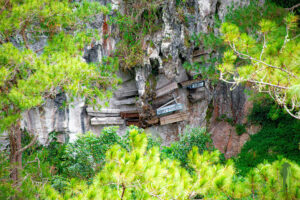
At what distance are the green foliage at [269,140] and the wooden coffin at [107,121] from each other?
19.6 feet

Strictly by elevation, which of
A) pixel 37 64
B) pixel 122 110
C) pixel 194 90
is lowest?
pixel 37 64

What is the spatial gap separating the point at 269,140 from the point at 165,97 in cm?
520

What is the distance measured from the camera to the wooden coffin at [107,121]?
447 inches

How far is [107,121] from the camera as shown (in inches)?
458

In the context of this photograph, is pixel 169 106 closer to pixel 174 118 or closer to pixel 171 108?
pixel 171 108

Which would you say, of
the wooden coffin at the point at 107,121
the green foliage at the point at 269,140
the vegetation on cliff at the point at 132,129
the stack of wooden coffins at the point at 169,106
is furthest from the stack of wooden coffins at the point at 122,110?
the green foliage at the point at 269,140

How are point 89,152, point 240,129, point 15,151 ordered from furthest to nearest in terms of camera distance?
point 240,129, point 89,152, point 15,151

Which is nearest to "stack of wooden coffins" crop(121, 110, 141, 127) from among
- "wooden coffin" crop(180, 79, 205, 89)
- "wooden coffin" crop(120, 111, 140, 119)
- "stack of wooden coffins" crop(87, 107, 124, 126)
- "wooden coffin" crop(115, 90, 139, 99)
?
"wooden coffin" crop(120, 111, 140, 119)

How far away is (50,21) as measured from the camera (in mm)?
4906

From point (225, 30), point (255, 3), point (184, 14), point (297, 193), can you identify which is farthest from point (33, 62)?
point (184, 14)

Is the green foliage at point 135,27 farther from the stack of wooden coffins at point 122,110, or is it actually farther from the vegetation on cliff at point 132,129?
the vegetation on cliff at point 132,129

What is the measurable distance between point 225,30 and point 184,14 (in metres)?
7.69

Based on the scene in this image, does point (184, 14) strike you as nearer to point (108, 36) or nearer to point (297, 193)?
point (108, 36)

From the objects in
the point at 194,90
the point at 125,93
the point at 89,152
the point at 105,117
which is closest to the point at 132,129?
the point at 89,152
